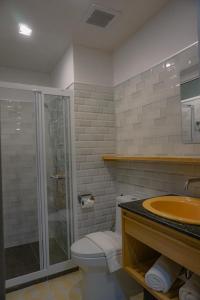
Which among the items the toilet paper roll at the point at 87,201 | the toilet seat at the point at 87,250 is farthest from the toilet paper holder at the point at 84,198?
the toilet seat at the point at 87,250

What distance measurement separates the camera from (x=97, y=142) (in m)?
2.33

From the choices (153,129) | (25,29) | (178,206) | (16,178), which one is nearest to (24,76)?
(25,29)

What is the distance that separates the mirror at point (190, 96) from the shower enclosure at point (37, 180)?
1.15m

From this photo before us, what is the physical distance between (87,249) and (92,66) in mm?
1839

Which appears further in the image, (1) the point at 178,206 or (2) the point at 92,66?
(2) the point at 92,66

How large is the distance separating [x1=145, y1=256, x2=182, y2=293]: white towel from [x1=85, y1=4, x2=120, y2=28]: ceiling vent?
190 cm

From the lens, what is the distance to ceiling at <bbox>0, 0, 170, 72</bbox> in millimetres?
1649

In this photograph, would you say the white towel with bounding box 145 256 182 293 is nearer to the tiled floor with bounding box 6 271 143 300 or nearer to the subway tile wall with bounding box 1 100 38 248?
the tiled floor with bounding box 6 271 143 300

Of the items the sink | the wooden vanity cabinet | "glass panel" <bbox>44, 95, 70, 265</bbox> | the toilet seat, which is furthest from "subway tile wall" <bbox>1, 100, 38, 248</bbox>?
the sink

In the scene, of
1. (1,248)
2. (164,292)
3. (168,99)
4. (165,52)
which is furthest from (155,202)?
(165,52)

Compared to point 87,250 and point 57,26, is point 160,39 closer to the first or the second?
point 57,26

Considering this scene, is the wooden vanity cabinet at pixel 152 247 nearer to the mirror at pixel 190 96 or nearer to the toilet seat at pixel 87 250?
the toilet seat at pixel 87 250

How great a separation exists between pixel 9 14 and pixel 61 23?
1.41 feet

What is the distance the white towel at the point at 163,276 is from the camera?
116cm
